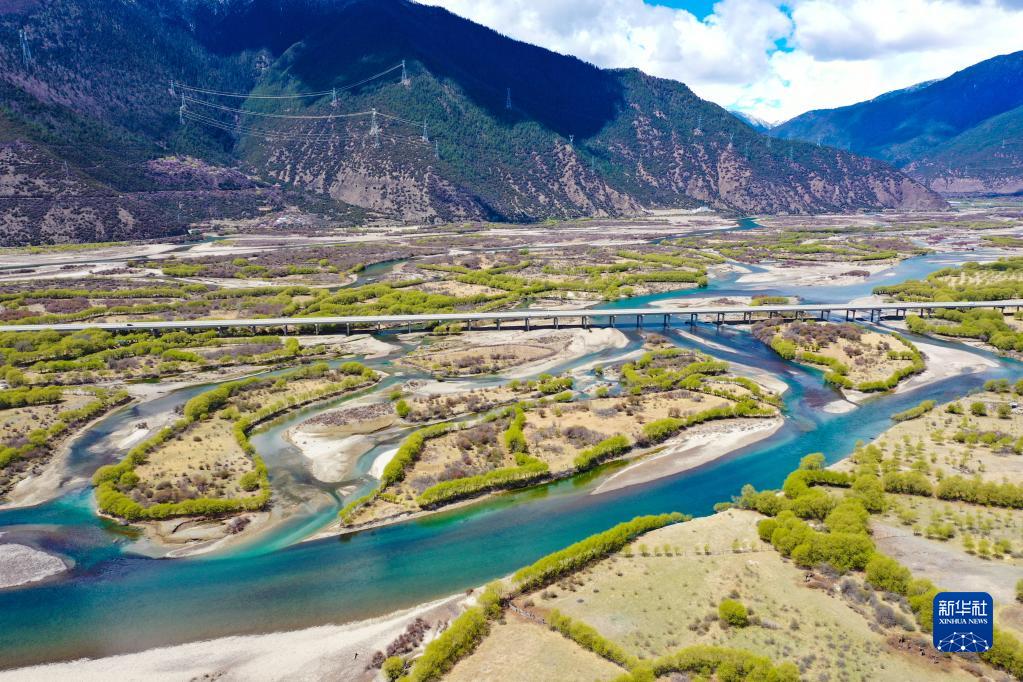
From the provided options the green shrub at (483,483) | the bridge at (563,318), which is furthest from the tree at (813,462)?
the bridge at (563,318)

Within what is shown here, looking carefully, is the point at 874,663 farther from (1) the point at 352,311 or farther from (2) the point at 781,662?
(1) the point at 352,311

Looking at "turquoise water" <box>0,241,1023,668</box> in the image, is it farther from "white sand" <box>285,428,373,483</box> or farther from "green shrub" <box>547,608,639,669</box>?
"green shrub" <box>547,608,639,669</box>

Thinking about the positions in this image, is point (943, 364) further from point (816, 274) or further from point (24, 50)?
point (24, 50)

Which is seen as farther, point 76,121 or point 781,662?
point 76,121

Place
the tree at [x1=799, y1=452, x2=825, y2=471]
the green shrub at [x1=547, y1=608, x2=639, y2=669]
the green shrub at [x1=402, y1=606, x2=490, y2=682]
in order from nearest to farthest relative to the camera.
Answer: the green shrub at [x1=402, y1=606, x2=490, y2=682], the green shrub at [x1=547, y1=608, x2=639, y2=669], the tree at [x1=799, y1=452, x2=825, y2=471]

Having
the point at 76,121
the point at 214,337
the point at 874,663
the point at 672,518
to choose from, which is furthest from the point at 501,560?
the point at 76,121

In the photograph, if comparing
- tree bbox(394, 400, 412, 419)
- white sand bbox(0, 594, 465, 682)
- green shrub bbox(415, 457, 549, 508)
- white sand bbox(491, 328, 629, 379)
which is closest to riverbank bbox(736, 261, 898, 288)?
white sand bbox(491, 328, 629, 379)

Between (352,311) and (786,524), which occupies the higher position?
(352,311)
